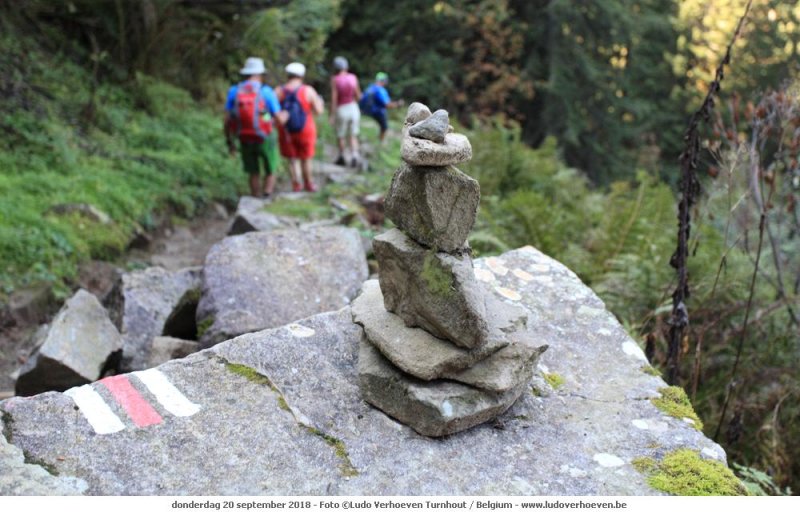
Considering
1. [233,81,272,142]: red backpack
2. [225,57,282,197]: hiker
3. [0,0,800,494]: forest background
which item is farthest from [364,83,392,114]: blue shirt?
[233,81,272,142]: red backpack

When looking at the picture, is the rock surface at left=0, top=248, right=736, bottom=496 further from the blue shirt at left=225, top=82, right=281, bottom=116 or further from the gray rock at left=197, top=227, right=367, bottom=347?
the blue shirt at left=225, top=82, right=281, bottom=116

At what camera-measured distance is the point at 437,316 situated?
3.09 meters

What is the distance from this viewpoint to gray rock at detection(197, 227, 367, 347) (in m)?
4.95

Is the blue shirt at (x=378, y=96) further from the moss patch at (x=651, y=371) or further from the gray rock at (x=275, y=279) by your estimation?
the moss patch at (x=651, y=371)

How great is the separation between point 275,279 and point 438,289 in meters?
2.52

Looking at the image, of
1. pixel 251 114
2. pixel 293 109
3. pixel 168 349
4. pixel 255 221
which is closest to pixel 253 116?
pixel 251 114

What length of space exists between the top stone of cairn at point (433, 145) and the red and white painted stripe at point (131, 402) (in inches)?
56.0

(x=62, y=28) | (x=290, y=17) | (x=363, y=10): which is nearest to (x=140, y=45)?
(x=62, y=28)

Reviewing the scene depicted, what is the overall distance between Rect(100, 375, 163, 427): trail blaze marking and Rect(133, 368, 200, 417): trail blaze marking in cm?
6

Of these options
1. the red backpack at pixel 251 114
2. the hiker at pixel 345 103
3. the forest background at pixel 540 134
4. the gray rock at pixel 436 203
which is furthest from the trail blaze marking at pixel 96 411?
the hiker at pixel 345 103

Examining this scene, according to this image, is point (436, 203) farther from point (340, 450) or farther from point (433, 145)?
point (340, 450)

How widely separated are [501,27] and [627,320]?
12461 millimetres

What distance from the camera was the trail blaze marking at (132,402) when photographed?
2.96 m

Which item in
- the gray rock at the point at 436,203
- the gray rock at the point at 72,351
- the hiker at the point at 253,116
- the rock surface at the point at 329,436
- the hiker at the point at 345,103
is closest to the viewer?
the rock surface at the point at 329,436
